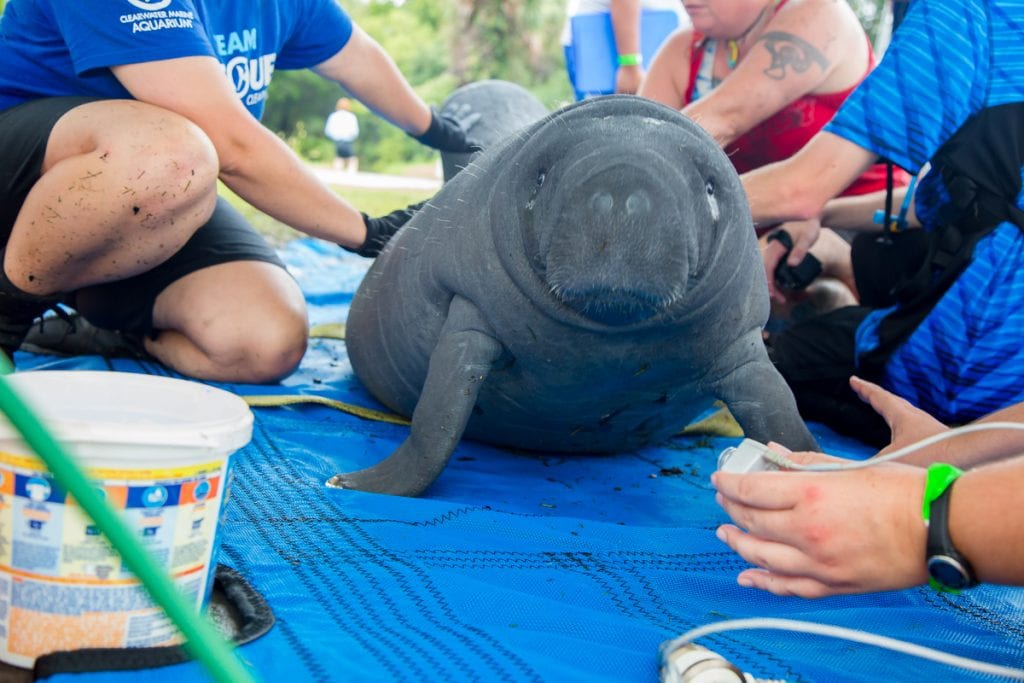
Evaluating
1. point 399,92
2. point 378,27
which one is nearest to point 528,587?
point 399,92

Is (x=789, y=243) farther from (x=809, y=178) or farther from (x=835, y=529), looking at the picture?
(x=835, y=529)

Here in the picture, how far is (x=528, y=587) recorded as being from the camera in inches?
77.4

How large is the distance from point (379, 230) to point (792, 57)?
1.99 metres

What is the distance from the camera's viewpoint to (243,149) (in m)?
3.10

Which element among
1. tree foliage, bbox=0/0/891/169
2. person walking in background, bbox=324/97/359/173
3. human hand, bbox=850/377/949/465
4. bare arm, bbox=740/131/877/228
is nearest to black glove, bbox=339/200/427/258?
bare arm, bbox=740/131/877/228

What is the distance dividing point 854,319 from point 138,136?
2534 mm

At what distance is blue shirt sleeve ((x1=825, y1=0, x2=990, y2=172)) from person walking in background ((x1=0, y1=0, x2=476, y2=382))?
1.56m

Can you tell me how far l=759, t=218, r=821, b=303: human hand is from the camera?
3988 mm

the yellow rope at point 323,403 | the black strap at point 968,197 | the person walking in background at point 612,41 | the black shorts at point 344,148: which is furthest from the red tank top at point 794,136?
the black shorts at point 344,148

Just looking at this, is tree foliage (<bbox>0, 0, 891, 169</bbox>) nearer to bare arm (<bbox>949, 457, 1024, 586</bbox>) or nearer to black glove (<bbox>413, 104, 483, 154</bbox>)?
black glove (<bbox>413, 104, 483, 154</bbox>)

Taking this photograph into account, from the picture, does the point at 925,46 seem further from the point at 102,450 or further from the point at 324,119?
the point at 324,119

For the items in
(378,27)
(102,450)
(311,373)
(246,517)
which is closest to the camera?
(102,450)

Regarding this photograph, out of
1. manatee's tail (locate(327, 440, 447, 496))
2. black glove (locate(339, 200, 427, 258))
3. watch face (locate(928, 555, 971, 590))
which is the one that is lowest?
manatee's tail (locate(327, 440, 447, 496))

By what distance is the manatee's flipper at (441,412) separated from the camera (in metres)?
2.42
